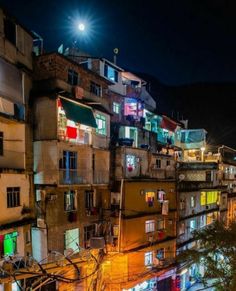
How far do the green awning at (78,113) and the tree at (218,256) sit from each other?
45.4 feet

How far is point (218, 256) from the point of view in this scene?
25.1m

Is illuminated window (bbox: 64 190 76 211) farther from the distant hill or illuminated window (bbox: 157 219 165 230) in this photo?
the distant hill

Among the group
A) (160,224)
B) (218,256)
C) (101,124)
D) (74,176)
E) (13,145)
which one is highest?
(101,124)

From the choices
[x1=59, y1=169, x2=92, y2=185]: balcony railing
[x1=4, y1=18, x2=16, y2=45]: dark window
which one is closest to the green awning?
[x1=59, y1=169, x2=92, y2=185]: balcony railing

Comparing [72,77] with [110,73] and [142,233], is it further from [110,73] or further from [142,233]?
[142,233]

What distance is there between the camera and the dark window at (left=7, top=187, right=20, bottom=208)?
16797 millimetres

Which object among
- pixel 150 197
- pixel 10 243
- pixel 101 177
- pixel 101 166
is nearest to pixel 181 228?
pixel 150 197

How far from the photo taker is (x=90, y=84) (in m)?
24.0

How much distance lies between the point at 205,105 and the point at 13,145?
310ft

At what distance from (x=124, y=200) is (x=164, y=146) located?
1847cm

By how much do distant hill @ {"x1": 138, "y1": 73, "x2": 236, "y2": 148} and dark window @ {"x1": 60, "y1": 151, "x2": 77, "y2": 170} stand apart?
6073cm

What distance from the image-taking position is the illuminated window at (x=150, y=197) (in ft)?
88.1

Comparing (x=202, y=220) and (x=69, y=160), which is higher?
(x=69, y=160)

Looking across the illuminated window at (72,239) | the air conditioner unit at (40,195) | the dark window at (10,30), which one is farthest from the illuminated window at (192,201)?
the dark window at (10,30)
